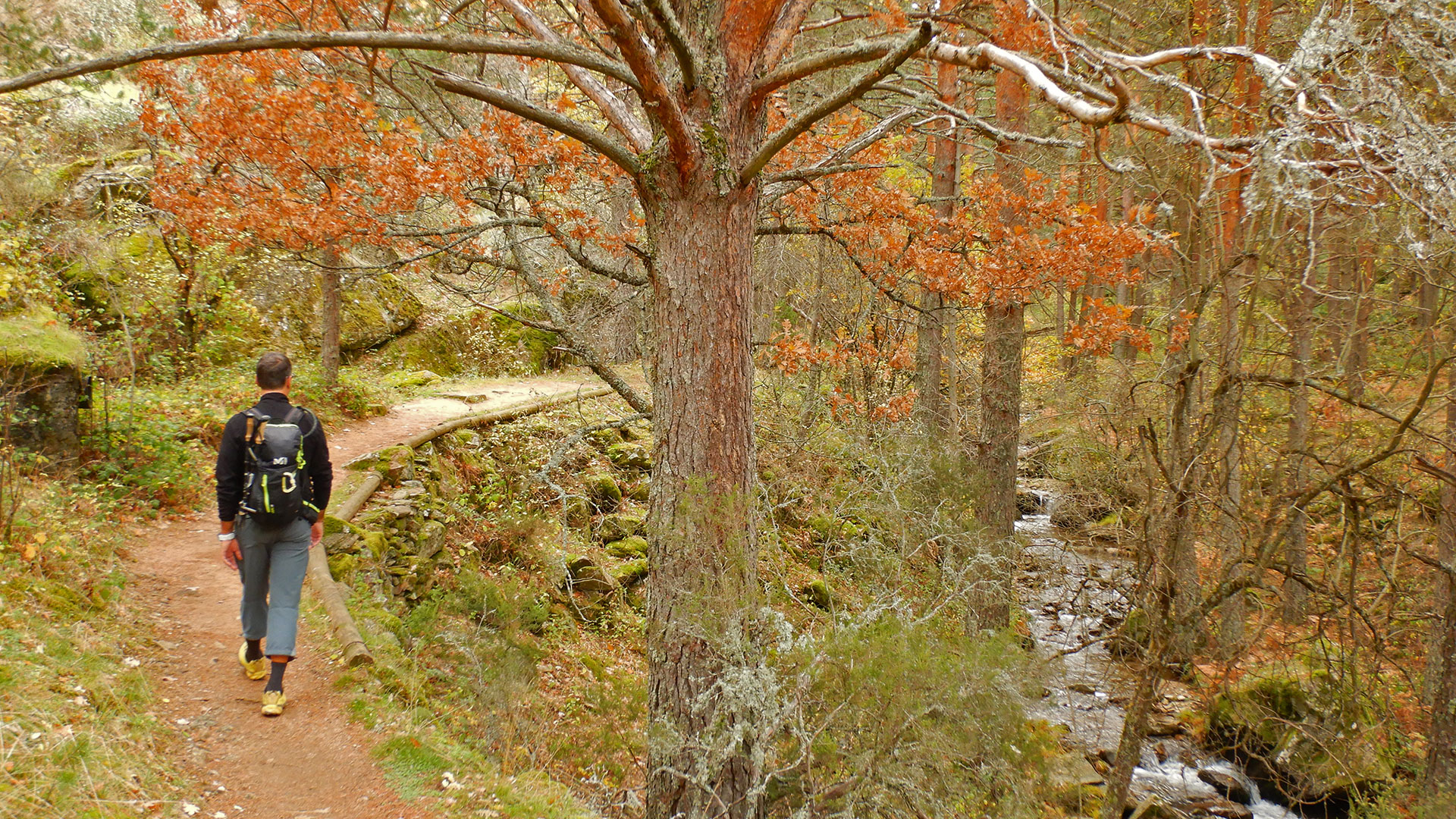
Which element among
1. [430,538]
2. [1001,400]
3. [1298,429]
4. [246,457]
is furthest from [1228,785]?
[246,457]

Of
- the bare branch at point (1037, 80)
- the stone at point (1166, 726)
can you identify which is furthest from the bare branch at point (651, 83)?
the stone at point (1166, 726)

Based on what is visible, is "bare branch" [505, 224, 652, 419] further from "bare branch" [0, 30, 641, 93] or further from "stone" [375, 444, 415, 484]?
"stone" [375, 444, 415, 484]

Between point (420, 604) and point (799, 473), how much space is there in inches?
222

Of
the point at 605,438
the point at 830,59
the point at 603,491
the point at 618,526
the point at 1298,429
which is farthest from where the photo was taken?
the point at 605,438

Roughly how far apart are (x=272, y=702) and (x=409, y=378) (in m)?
11.9

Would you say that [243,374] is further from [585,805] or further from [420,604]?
[585,805]

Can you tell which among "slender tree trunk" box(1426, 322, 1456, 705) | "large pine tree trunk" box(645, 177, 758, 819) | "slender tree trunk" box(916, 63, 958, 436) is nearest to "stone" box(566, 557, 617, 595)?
"slender tree trunk" box(916, 63, 958, 436)

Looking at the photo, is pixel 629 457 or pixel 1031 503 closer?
pixel 629 457

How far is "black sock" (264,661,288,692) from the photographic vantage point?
436 cm

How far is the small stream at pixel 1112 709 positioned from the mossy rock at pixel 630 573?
513cm

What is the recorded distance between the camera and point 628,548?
33.5 feet

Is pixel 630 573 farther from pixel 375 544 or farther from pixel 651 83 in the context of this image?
pixel 651 83

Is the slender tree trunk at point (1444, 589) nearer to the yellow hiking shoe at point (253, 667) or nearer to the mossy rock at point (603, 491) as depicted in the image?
the mossy rock at point (603, 491)

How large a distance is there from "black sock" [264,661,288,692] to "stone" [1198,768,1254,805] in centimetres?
960
